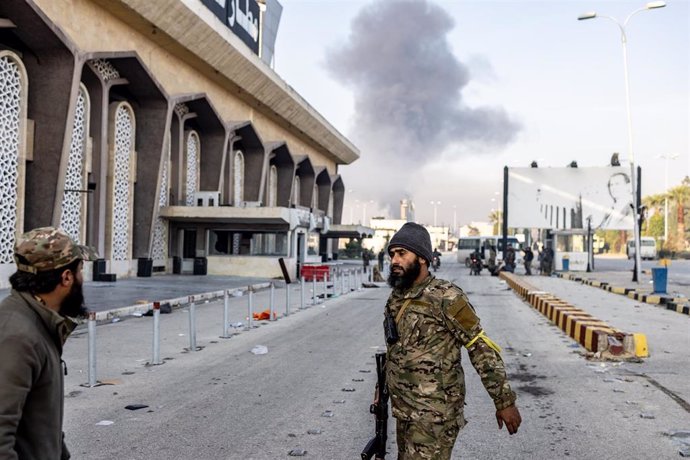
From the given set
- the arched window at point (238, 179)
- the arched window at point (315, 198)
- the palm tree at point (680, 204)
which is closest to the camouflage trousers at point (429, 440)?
the arched window at point (238, 179)

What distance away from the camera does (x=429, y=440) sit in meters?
3.32

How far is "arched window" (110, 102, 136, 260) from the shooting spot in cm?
2983

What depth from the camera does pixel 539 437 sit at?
19.2ft

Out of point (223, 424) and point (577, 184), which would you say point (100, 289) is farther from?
point (577, 184)

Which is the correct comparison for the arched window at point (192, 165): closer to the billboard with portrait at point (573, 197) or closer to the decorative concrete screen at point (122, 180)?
the decorative concrete screen at point (122, 180)

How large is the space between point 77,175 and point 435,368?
25.9 metres

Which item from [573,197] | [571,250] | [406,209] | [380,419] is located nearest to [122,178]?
[571,250]

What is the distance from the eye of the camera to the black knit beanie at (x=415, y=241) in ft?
11.8

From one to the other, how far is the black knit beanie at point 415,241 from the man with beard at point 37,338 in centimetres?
167

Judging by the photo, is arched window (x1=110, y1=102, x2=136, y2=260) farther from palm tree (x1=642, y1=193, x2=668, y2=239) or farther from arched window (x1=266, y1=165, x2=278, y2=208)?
palm tree (x1=642, y1=193, x2=668, y2=239)

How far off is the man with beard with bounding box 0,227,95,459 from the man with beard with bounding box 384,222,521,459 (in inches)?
64.8

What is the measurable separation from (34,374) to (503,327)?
1273 cm

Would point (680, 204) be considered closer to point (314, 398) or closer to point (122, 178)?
point (122, 178)

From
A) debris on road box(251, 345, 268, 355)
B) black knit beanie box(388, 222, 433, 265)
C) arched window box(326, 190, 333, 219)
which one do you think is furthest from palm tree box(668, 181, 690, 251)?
black knit beanie box(388, 222, 433, 265)
